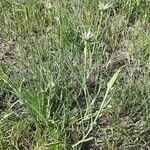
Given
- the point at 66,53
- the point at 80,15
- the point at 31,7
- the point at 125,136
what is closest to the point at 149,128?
the point at 125,136

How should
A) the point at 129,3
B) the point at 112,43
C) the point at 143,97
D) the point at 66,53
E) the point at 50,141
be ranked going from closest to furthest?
the point at 50,141
the point at 143,97
the point at 66,53
the point at 112,43
the point at 129,3

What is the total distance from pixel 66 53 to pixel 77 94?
210 millimetres

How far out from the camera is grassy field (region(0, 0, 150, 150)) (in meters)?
1.58

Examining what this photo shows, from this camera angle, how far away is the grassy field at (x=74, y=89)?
5.17 ft

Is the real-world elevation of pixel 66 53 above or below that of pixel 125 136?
above

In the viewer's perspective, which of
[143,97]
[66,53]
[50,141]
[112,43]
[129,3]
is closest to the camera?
[50,141]

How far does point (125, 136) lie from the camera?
1.61 metres

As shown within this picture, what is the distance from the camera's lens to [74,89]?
5.90 ft

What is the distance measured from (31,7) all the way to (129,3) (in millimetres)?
570

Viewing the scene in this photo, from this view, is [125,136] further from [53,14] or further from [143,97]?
[53,14]

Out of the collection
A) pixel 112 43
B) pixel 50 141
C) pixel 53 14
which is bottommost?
pixel 50 141

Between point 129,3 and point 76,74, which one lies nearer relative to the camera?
point 76,74

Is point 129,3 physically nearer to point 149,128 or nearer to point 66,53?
point 66,53

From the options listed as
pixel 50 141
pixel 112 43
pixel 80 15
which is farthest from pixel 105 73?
pixel 50 141
